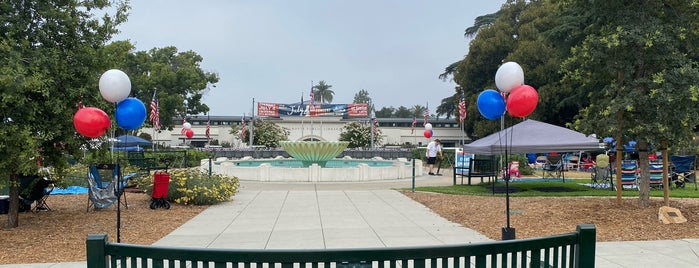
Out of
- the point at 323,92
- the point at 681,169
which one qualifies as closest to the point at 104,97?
the point at 681,169

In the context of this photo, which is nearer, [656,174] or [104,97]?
[104,97]

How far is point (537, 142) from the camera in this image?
536 inches

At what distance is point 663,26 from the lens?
8.96 metres

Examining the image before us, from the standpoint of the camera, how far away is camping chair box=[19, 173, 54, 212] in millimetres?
9474

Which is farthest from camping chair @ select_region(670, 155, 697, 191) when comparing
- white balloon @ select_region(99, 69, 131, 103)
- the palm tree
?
the palm tree

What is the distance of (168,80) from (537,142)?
34884 millimetres

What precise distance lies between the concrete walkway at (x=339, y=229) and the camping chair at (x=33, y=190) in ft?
10.1

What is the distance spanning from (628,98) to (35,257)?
955cm

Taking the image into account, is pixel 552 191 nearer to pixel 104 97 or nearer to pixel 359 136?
pixel 104 97

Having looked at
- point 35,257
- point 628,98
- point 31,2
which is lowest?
point 35,257

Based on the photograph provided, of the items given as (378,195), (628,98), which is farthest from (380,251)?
(378,195)

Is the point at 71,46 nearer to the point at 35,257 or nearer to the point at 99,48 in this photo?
the point at 99,48

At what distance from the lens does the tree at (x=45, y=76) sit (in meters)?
7.45

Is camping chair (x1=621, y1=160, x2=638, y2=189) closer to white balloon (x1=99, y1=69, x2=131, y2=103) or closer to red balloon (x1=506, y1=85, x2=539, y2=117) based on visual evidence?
red balloon (x1=506, y1=85, x2=539, y2=117)
